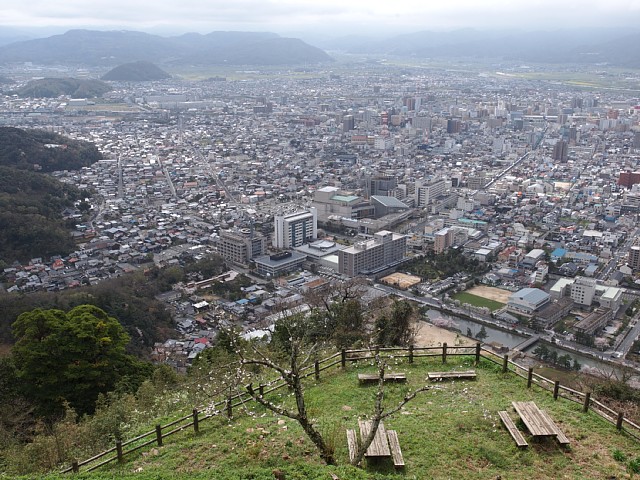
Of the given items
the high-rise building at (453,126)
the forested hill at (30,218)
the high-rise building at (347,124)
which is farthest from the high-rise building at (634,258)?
the high-rise building at (347,124)

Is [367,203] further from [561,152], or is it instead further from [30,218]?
[561,152]

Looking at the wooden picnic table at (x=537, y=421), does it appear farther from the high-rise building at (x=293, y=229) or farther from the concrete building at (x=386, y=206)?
the concrete building at (x=386, y=206)

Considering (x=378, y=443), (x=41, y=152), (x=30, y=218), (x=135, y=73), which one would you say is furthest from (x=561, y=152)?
(x=135, y=73)

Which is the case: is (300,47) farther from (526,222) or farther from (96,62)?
(526,222)

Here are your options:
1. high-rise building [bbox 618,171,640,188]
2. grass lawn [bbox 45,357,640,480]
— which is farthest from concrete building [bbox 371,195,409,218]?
grass lawn [bbox 45,357,640,480]

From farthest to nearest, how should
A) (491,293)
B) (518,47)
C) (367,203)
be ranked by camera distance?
(518,47)
(367,203)
(491,293)

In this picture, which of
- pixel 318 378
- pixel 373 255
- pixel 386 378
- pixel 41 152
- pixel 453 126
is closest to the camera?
pixel 386 378

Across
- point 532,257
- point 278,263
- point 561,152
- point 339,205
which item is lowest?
point 278,263
